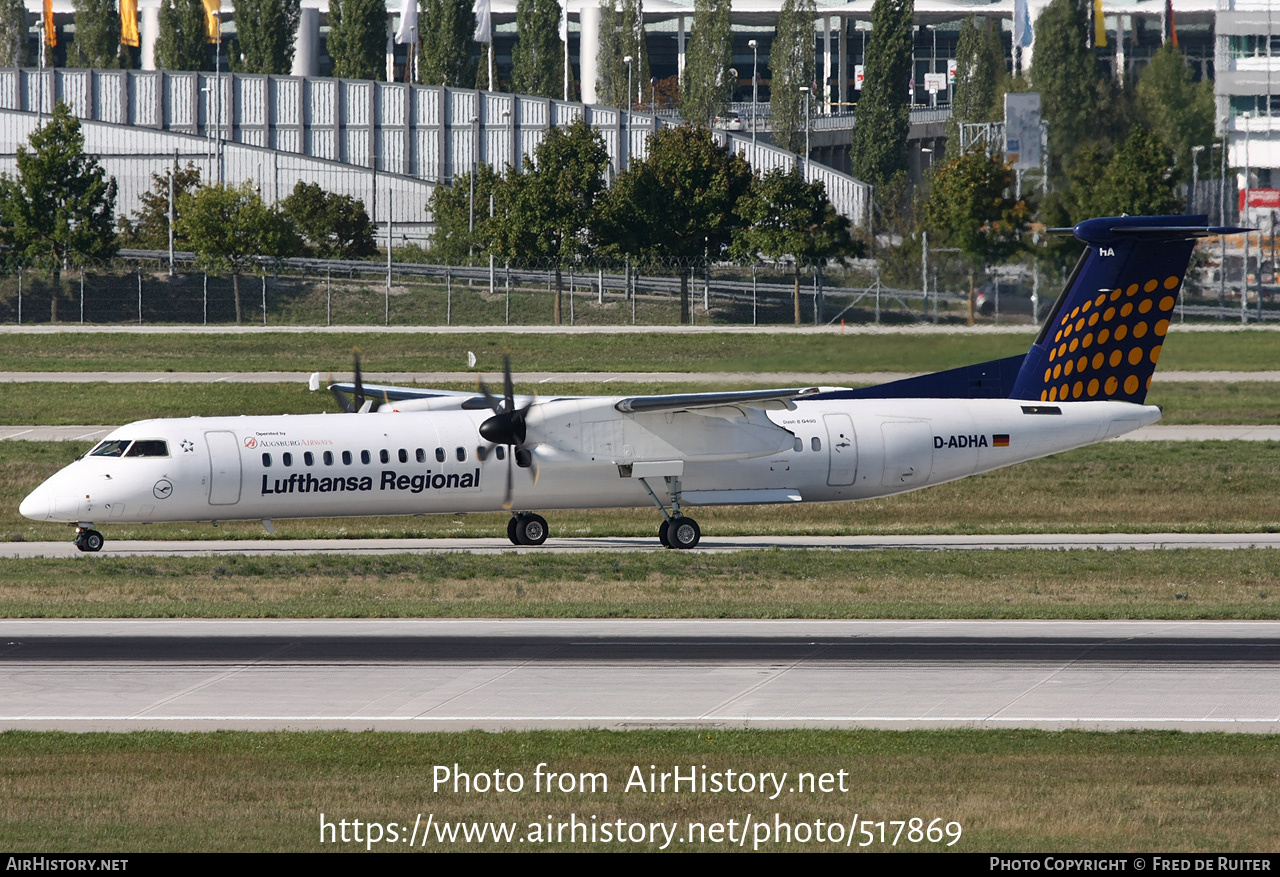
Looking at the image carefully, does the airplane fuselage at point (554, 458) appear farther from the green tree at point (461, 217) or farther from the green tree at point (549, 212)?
the green tree at point (461, 217)

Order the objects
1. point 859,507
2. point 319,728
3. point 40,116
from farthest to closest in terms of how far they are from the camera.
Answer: point 40,116 < point 859,507 < point 319,728

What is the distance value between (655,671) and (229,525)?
66.3 ft

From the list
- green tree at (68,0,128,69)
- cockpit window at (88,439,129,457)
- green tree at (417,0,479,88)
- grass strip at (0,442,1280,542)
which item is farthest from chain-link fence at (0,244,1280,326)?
green tree at (68,0,128,69)

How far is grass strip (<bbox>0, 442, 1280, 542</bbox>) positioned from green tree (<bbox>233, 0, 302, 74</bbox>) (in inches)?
3469

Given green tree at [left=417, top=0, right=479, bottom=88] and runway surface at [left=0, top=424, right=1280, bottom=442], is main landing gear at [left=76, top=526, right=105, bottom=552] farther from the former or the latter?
green tree at [left=417, top=0, right=479, bottom=88]

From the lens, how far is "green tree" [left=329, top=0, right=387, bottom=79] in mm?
124688

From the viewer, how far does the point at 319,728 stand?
17.6 m

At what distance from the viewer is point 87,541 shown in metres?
32.1

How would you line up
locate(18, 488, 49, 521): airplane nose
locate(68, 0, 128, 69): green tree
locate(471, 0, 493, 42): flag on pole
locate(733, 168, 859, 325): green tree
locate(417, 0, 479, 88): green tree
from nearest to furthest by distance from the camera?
1. locate(18, 488, 49, 521): airplane nose
2. locate(733, 168, 859, 325): green tree
3. locate(471, 0, 493, 42): flag on pole
4. locate(417, 0, 479, 88): green tree
5. locate(68, 0, 128, 69): green tree

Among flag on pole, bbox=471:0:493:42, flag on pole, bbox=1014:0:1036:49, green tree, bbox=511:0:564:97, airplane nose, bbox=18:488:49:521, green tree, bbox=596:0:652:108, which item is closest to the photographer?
airplane nose, bbox=18:488:49:521

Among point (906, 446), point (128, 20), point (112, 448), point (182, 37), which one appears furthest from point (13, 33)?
point (906, 446)

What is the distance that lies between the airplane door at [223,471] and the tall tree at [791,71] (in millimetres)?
93849
